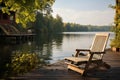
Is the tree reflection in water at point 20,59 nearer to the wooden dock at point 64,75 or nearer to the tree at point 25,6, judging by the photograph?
the wooden dock at point 64,75

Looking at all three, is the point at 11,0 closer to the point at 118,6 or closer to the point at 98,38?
the point at 118,6

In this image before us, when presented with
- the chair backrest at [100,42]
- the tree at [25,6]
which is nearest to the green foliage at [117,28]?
the tree at [25,6]

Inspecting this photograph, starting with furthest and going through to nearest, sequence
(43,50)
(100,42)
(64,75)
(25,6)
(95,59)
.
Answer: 1. (43,50)
2. (25,6)
3. (100,42)
4. (95,59)
5. (64,75)

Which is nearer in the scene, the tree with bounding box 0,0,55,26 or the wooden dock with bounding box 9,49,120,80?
the wooden dock with bounding box 9,49,120,80

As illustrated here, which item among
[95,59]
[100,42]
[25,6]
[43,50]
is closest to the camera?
[95,59]

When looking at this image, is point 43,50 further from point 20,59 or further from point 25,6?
point 20,59

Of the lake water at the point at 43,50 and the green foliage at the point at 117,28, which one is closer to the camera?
the green foliage at the point at 117,28

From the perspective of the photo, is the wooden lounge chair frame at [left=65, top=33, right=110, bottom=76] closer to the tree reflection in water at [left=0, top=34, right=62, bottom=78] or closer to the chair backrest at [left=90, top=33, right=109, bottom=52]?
the chair backrest at [left=90, top=33, right=109, bottom=52]

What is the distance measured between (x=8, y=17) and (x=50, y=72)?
53.3 m

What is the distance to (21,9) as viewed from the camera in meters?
19.4

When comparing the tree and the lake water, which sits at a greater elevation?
the tree

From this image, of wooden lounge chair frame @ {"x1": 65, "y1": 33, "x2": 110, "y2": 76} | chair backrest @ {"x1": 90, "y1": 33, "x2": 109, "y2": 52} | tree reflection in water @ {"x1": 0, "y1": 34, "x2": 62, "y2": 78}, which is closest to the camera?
wooden lounge chair frame @ {"x1": 65, "y1": 33, "x2": 110, "y2": 76}

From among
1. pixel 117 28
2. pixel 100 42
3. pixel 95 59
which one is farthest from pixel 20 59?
pixel 117 28

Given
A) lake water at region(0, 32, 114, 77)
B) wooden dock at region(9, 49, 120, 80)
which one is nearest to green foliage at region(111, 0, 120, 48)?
lake water at region(0, 32, 114, 77)
